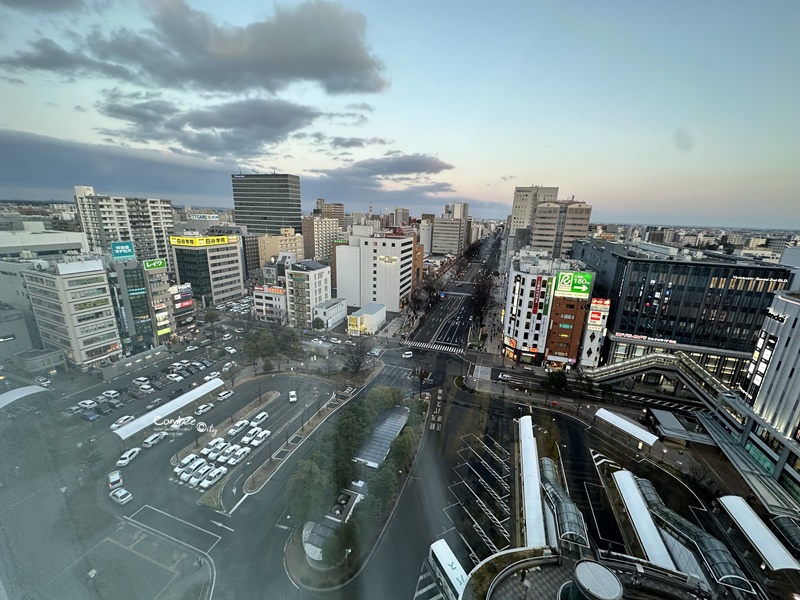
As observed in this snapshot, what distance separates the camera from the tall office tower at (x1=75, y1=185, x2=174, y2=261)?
2511 cm

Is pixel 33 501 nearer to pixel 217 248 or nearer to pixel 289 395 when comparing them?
pixel 289 395

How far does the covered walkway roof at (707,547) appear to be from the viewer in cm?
553

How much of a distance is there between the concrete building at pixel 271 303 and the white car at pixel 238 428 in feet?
32.9

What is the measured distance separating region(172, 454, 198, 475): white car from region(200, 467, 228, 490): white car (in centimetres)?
91

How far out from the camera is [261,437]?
409 inches

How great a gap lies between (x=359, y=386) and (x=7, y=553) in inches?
398

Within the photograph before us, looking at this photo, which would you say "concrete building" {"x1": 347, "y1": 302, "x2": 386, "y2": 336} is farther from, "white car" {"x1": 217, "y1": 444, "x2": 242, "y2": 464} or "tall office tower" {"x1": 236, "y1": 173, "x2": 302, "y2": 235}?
"tall office tower" {"x1": 236, "y1": 173, "x2": 302, "y2": 235}

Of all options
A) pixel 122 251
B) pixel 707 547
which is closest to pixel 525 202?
pixel 122 251

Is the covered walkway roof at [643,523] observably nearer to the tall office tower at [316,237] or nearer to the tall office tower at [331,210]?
the tall office tower at [316,237]

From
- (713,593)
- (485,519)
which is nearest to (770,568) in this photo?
(713,593)

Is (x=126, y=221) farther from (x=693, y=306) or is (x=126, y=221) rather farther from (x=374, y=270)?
(x=693, y=306)

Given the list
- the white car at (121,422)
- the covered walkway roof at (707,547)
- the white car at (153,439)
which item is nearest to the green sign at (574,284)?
the covered walkway roof at (707,547)

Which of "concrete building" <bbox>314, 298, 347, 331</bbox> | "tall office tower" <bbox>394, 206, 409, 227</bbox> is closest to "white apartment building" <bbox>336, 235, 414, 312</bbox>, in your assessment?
"concrete building" <bbox>314, 298, 347, 331</bbox>

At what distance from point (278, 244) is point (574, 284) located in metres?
27.0
